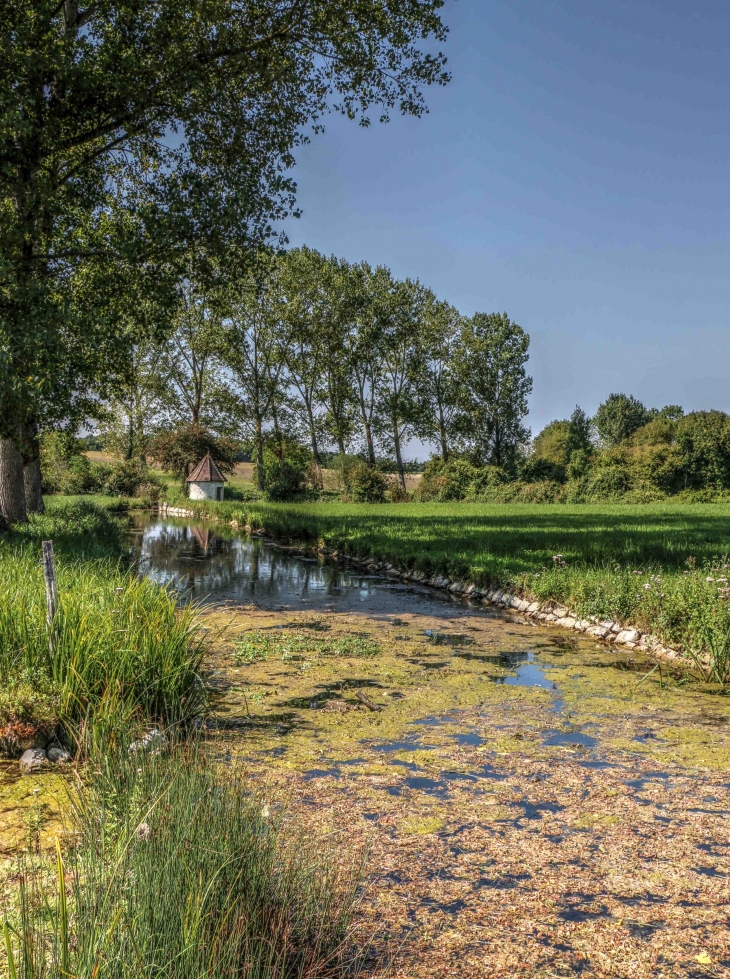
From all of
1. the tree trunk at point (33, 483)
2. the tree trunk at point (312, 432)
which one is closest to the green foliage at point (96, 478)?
the tree trunk at point (312, 432)

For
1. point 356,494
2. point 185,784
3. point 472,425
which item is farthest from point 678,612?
point 472,425

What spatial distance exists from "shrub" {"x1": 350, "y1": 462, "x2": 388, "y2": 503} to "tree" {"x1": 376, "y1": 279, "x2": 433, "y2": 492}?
800cm

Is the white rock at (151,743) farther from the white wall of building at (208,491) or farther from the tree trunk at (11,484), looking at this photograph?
the white wall of building at (208,491)

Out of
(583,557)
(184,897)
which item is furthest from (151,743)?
(583,557)

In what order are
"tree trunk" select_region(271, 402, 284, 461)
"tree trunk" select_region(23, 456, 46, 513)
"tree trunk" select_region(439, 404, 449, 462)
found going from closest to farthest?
"tree trunk" select_region(23, 456, 46, 513), "tree trunk" select_region(271, 402, 284, 461), "tree trunk" select_region(439, 404, 449, 462)

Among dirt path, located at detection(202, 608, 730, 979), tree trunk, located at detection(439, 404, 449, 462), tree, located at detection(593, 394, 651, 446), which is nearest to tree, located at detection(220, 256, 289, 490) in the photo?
tree trunk, located at detection(439, 404, 449, 462)

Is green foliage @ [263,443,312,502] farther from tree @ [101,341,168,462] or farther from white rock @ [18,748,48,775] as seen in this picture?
white rock @ [18,748,48,775]

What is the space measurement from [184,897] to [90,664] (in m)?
3.49

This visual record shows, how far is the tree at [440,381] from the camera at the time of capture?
53.1m

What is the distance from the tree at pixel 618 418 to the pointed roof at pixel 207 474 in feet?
165

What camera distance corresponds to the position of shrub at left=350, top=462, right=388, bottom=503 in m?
41.9

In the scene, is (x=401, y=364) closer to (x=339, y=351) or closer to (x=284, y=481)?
(x=339, y=351)

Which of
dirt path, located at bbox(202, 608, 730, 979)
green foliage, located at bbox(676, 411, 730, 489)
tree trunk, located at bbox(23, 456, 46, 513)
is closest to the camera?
dirt path, located at bbox(202, 608, 730, 979)

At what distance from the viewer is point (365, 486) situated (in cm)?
4209
